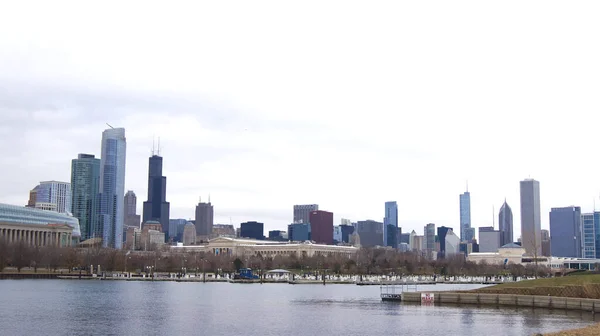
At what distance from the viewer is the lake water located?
232 feet

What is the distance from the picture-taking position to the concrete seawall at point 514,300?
288ft

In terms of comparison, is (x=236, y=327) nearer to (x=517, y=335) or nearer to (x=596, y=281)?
(x=517, y=335)

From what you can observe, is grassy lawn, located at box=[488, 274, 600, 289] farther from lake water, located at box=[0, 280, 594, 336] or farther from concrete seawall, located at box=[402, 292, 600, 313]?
lake water, located at box=[0, 280, 594, 336]

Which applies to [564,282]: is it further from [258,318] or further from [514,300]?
[258,318]

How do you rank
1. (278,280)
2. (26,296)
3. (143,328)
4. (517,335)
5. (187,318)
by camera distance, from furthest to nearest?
(278,280) < (26,296) < (187,318) < (143,328) < (517,335)

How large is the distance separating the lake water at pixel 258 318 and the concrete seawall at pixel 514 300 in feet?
7.82

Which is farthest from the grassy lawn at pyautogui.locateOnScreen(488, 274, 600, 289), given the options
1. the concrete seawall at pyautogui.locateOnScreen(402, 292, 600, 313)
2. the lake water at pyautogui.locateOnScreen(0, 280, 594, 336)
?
the lake water at pyautogui.locateOnScreen(0, 280, 594, 336)

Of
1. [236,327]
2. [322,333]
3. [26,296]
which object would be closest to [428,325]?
[322,333]

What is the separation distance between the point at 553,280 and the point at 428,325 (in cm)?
3258

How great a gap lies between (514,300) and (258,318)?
113 ft

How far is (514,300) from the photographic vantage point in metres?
97.6

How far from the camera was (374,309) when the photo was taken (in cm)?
9669

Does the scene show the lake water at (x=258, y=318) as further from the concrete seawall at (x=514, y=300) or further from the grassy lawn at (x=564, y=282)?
the grassy lawn at (x=564, y=282)

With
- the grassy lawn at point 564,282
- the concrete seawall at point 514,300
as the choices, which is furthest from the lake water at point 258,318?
the grassy lawn at point 564,282
